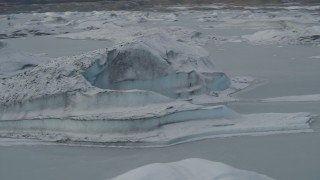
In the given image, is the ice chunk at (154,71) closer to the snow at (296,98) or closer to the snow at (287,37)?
the snow at (296,98)

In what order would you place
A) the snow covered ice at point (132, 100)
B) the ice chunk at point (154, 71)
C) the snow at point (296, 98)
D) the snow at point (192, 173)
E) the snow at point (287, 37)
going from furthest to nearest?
1. the snow at point (287, 37)
2. the snow at point (296, 98)
3. the ice chunk at point (154, 71)
4. the snow covered ice at point (132, 100)
5. the snow at point (192, 173)

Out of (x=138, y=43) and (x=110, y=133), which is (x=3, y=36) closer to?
(x=138, y=43)

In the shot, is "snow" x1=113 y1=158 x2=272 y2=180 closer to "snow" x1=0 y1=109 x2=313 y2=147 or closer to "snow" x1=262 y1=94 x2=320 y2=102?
"snow" x1=0 y1=109 x2=313 y2=147

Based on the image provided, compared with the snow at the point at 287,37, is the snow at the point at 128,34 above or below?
above

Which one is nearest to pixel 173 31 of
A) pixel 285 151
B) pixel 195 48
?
pixel 195 48

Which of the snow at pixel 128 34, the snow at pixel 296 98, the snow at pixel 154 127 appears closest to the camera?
the snow at pixel 154 127

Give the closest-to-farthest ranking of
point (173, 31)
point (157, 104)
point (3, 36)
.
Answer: point (157, 104)
point (173, 31)
point (3, 36)

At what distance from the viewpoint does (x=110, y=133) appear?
5.08 meters

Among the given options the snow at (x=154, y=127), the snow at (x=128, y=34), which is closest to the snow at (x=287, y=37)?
the snow at (x=128, y=34)

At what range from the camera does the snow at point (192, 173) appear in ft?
11.3

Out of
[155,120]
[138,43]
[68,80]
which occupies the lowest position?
[155,120]

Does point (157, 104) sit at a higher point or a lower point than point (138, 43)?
lower

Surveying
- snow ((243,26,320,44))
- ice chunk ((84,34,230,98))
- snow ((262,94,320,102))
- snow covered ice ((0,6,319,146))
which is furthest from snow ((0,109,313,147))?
snow ((243,26,320,44))

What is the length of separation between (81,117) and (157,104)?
87 centimetres
